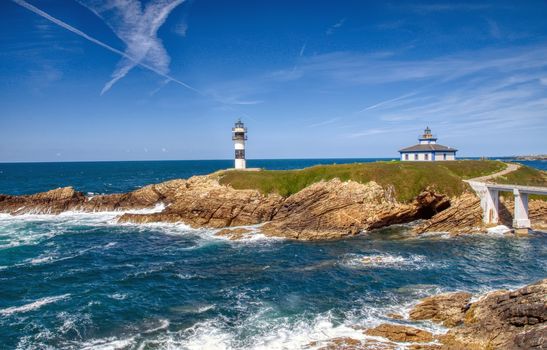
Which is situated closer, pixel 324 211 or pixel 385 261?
pixel 385 261

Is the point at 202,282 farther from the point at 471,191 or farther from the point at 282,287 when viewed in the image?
the point at 471,191

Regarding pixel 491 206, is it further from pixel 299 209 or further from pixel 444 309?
pixel 444 309

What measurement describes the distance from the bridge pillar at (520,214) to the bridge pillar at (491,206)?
8.73 ft

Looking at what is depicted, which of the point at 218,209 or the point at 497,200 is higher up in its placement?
the point at 497,200

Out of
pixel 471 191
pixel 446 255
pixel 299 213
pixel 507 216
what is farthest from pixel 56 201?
pixel 507 216

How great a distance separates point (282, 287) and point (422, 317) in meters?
10.1

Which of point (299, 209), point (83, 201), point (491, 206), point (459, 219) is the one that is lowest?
point (459, 219)

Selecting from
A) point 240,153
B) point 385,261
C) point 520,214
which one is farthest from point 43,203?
point 520,214

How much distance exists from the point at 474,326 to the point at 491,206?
32.6 metres

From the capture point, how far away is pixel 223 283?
28.3 meters

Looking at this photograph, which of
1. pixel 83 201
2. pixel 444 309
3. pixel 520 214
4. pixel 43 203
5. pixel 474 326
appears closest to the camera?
pixel 474 326

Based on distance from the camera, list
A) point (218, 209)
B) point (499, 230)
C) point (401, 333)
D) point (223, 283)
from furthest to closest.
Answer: point (218, 209)
point (499, 230)
point (223, 283)
point (401, 333)

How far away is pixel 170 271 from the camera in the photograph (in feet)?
102

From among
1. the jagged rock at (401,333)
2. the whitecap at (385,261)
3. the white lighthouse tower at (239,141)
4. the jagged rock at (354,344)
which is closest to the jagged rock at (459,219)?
the whitecap at (385,261)
